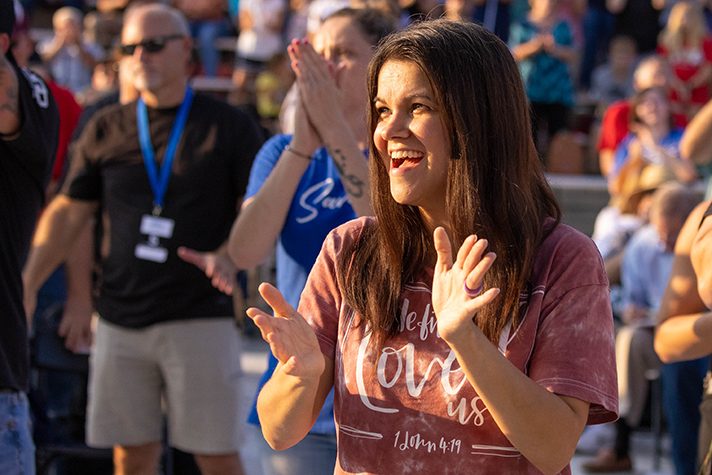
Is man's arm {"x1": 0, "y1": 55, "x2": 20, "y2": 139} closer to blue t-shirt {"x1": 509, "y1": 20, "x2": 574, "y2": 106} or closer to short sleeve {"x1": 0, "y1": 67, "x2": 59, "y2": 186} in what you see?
short sleeve {"x1": 0, "y1": 67, "x2": 59, "y2": 186}

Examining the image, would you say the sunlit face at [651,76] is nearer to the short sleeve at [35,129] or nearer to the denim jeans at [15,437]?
the short sleeve at [35,129]

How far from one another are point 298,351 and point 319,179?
1.43 meters

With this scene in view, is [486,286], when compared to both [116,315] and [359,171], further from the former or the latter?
[116,315]

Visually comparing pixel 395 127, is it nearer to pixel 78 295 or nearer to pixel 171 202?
pixel 171 202

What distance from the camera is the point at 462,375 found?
227 cm

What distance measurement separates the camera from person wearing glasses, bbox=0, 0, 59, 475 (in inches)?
125

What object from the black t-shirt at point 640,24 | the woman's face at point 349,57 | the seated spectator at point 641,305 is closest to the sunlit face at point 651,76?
the seated spectator at point 641,305

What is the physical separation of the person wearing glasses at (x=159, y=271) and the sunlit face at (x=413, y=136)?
8.68 ft

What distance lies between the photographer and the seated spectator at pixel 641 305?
686 cm

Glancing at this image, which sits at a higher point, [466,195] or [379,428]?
[466,195]

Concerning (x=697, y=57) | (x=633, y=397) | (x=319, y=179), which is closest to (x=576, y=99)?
(x=697, y=57)

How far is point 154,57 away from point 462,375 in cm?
335

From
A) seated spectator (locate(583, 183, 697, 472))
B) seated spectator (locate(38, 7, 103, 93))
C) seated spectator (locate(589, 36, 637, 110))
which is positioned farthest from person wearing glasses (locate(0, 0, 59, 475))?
seated spectator (locate(589, 36, 637, 110))

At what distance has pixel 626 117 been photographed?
9.61m
